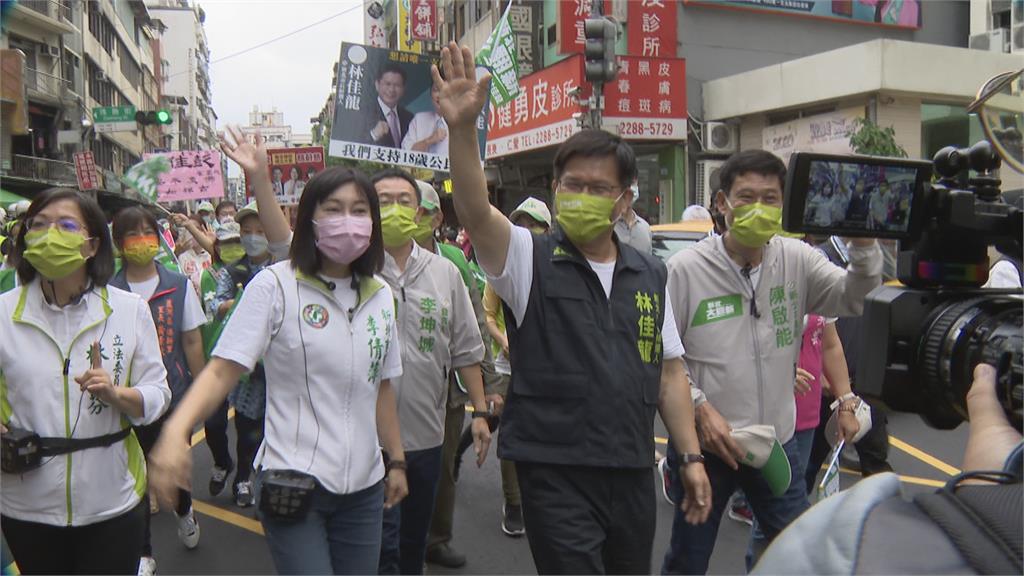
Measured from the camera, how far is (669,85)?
15.5 metres

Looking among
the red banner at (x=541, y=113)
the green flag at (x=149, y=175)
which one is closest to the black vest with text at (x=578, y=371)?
the green flag at (x=149, y=175)

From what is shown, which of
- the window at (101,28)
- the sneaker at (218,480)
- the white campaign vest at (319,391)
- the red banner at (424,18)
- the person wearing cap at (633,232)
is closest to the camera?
the white campaign vest at (319,391)

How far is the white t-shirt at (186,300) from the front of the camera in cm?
427

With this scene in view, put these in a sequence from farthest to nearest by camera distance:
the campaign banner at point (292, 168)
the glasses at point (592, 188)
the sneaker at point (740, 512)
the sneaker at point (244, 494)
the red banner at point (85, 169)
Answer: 1. the red banner at point (85, 169)
2. the campaign banner at point (292, 168)
3. the sneaker at point (244, 494)
4. the sneaker at point (740, 512)
5. the glasses at point (592, 188)

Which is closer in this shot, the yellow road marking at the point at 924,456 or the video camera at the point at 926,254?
the video camera at the point at 926,254

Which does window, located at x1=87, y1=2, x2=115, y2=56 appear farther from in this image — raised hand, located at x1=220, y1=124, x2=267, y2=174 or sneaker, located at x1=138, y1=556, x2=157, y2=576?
raised hand, located at x1=220, y1=124, x2=267, y2=174

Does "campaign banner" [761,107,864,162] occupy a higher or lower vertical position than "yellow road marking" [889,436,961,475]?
higher

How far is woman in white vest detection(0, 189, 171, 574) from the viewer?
8.57 ft

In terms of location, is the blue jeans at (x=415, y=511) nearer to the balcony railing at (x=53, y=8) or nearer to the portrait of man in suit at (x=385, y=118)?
the portrait of man in suit at (x=385, y=118)

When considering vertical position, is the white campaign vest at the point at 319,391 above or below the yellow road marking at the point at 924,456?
above

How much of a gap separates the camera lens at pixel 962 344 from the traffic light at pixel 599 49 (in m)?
8.12

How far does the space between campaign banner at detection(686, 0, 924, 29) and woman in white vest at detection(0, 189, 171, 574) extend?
16390 mm

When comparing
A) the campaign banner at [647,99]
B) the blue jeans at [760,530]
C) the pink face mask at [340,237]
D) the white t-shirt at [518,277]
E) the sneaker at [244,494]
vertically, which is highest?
the campaign banner at [647,99]

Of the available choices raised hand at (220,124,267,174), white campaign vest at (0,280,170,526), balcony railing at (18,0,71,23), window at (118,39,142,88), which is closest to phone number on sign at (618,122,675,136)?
raised hand at (220,124,267,174)
